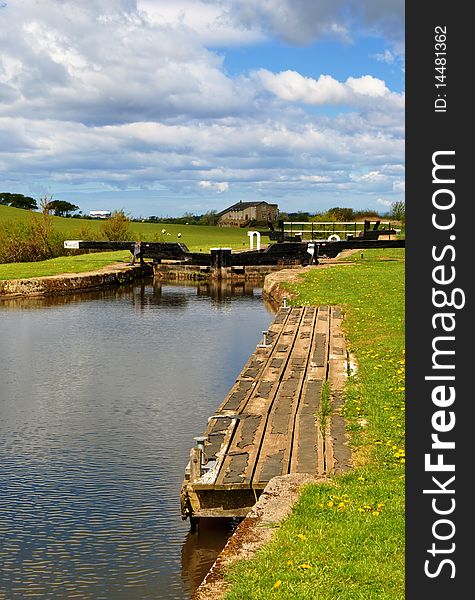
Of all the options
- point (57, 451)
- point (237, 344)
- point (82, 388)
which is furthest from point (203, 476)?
point (237, 344)

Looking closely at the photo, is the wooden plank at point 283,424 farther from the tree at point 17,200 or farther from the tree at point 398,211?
the tree at point 17,200

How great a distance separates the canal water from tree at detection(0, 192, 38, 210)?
97.4m

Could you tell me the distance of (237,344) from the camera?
20875 millimetres

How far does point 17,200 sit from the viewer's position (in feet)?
387

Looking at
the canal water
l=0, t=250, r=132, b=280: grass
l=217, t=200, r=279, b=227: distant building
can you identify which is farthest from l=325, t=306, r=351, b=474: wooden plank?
l=217, t=200, r=279, b=227: distant building

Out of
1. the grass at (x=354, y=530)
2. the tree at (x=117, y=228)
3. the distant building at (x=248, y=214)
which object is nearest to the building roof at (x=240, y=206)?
the distant building at (x=248, y=214)

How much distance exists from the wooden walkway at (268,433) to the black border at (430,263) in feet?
15.9

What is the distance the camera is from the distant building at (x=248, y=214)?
112 metres

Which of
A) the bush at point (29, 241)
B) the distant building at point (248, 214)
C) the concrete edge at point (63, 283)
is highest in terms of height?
the distant building at point (248, 214)

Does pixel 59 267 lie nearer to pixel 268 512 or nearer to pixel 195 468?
Answer: pixel 195 468

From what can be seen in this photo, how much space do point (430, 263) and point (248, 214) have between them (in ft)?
366

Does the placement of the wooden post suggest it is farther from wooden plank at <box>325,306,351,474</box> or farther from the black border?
the black border

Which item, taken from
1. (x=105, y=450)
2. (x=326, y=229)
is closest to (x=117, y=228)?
(x=326, y=229)

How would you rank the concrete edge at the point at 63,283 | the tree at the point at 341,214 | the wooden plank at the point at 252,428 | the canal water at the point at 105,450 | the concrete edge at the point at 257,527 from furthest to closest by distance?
the tree at the point at 341,214 → the concrete edge at the point at 63,283 → the wooden plank at the point at 252,428 → the canal water at the point at 105,450 → the concrete edge at the point at 257,527
